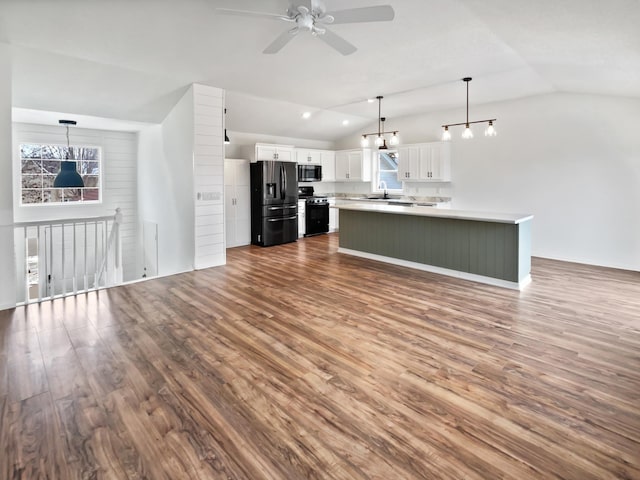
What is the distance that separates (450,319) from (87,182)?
288 inches

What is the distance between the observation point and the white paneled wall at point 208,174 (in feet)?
18.3

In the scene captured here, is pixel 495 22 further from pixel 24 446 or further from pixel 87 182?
pixel 87 182

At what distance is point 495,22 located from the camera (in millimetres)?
3693

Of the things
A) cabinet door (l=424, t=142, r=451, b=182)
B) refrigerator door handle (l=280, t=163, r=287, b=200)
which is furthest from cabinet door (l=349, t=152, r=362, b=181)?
refrigerator door handle (l=280, t=163, r=287, b=200)

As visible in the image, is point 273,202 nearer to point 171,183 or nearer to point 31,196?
point 171,183

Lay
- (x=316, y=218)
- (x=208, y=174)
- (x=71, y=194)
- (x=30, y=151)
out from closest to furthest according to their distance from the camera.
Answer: (x=208, y=174) < (x=30, y=151) < (x=71, y=194) < (x=316, y=218)

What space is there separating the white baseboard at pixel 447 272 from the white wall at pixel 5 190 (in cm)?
491

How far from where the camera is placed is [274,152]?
8.09 metres

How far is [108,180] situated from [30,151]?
1.33 metres

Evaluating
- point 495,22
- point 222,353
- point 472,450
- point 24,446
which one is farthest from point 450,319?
point 24,446

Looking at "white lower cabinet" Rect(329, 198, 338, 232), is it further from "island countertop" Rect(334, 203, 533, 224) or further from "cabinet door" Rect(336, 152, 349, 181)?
"island countertop" Rect(334, 203, 533, 224)

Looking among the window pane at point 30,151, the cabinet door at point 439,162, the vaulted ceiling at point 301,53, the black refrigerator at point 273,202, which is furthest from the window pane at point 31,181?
the cabinet door at point 439,162

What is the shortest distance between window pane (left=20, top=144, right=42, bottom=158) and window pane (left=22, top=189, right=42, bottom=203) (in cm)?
63

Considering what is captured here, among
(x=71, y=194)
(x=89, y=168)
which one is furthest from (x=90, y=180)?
(x=71, y=194)
